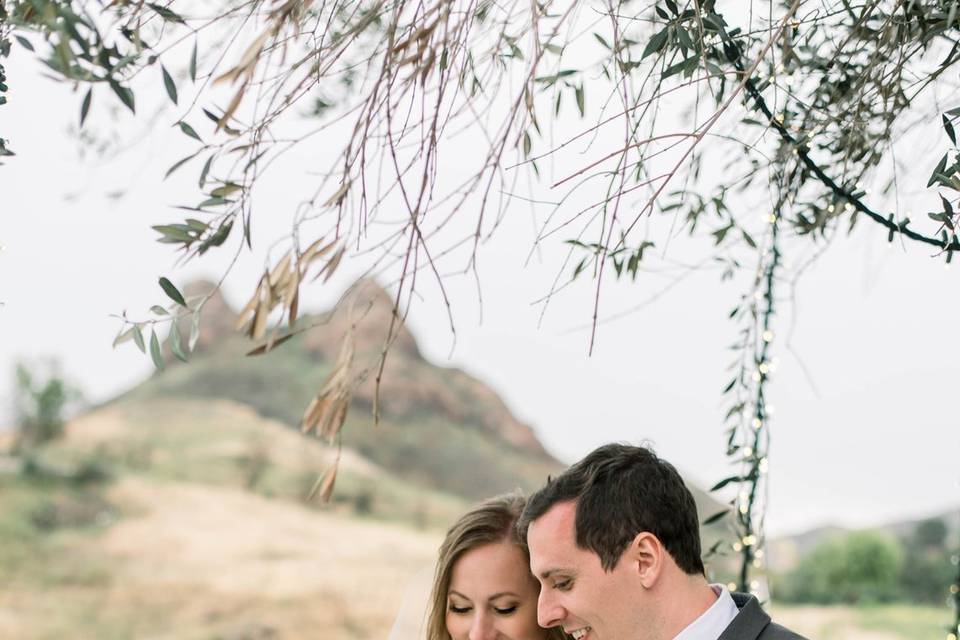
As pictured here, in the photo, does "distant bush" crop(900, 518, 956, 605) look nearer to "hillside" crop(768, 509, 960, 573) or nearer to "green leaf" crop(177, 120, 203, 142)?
"hillside" crop(768, 509, 960, 573)

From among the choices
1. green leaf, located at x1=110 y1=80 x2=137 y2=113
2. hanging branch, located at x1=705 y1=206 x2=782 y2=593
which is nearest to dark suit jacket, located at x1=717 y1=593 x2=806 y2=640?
hanging branch, located at x1=705 y1=206 x2=782 y2=593

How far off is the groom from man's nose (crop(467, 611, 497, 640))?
0.37 m

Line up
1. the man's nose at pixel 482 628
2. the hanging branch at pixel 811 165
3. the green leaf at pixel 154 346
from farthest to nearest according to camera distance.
Result: the man's nose at pixel 482 628 → the hanging branch at pixel 811 165 → the green leaf at pixel 154 346

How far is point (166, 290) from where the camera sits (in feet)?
4.51

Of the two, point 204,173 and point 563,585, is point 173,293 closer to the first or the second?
point 204,173

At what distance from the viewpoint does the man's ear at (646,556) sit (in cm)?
212

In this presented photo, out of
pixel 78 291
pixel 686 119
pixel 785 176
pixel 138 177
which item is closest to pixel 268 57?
pixel 138 177

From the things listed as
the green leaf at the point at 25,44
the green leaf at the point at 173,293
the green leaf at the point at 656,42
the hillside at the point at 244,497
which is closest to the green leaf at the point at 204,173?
the green leaf at the point at 173,293

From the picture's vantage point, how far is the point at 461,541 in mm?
2654

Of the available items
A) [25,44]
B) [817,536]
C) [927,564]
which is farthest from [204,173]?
[817,536]

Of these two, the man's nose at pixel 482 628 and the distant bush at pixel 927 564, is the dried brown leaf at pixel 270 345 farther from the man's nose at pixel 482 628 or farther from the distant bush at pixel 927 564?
the distant bush at pixel 927 564

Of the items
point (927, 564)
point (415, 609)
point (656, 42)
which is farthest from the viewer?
point (927, 564)

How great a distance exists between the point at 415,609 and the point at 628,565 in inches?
47.5

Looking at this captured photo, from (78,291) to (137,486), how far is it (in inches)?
112
